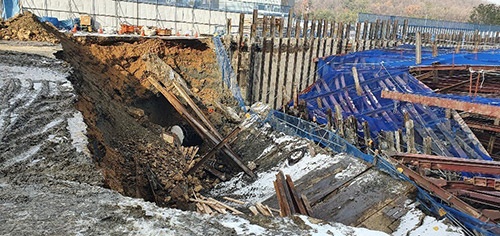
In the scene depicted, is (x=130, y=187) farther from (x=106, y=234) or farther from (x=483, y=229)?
(x=483, y=229)

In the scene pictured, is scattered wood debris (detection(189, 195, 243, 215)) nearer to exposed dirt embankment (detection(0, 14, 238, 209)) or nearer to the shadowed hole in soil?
exposed dirt embankment (detection(0, 14, 238, 209))

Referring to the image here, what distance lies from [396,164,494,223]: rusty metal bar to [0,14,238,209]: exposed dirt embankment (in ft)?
14.9

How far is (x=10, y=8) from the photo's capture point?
18688 mm

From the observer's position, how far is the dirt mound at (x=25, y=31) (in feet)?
39.4

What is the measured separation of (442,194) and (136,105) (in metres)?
9.06

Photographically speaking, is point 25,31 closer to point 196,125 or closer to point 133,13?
point 196,125

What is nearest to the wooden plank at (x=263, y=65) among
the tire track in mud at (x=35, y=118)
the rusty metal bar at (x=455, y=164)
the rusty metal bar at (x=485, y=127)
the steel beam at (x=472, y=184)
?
the rusty metal bar at (x=485, y=127)

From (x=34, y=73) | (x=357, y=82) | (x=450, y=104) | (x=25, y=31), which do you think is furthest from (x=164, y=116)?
(x=450, y=104)

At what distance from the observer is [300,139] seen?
10672 mm

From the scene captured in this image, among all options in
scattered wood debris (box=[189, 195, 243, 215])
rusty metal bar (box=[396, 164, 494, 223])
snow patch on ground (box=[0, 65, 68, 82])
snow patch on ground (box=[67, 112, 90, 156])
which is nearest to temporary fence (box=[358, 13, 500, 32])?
rusty metal bar (box=[396, 164, 494, 223])

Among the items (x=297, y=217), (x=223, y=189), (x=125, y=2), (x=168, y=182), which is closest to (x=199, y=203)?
(x=168, y=182)

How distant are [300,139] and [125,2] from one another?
581 inches

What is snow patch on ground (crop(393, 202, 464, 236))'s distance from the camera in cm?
662

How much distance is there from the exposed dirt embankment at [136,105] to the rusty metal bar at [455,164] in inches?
191
